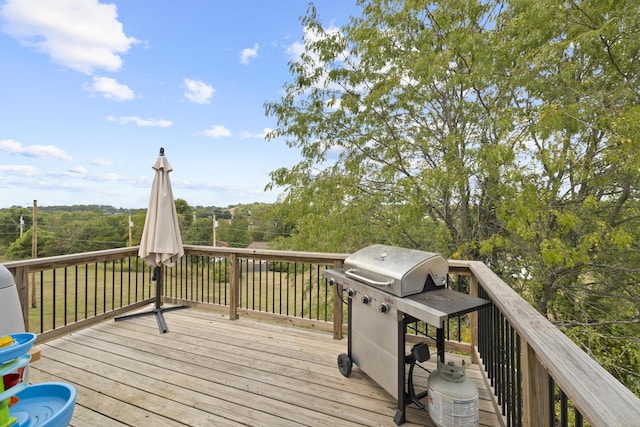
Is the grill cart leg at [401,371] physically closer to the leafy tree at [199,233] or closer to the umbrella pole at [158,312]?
the umbrella pole at [158,312]

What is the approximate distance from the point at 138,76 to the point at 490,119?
8.05 metres

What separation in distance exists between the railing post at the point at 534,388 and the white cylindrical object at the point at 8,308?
243cm

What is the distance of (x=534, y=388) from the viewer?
1.22 meters

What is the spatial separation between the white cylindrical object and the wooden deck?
33.1 inches

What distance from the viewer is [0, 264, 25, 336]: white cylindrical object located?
4.90 ft

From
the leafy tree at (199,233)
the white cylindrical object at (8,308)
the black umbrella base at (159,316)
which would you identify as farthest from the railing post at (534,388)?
the leafy tree at (199,233)

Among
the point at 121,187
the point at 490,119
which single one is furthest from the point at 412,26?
the point at 121,187

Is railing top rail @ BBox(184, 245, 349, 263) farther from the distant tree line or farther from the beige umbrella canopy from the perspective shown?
the distant tree line

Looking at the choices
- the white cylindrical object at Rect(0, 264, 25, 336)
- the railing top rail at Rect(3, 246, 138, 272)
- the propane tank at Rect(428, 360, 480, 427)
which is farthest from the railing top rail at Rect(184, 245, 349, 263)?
the white cylindrical object at Rect(0, 264, 25, 336)

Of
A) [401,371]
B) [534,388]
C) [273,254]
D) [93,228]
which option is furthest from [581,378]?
[93,228]

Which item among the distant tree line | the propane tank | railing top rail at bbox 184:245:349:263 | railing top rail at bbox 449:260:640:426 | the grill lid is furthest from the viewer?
the distant tree line

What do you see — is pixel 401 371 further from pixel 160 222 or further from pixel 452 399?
pixel 160 222

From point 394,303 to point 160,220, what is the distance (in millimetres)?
2951

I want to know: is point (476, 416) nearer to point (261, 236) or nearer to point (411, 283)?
point (411, 283)
